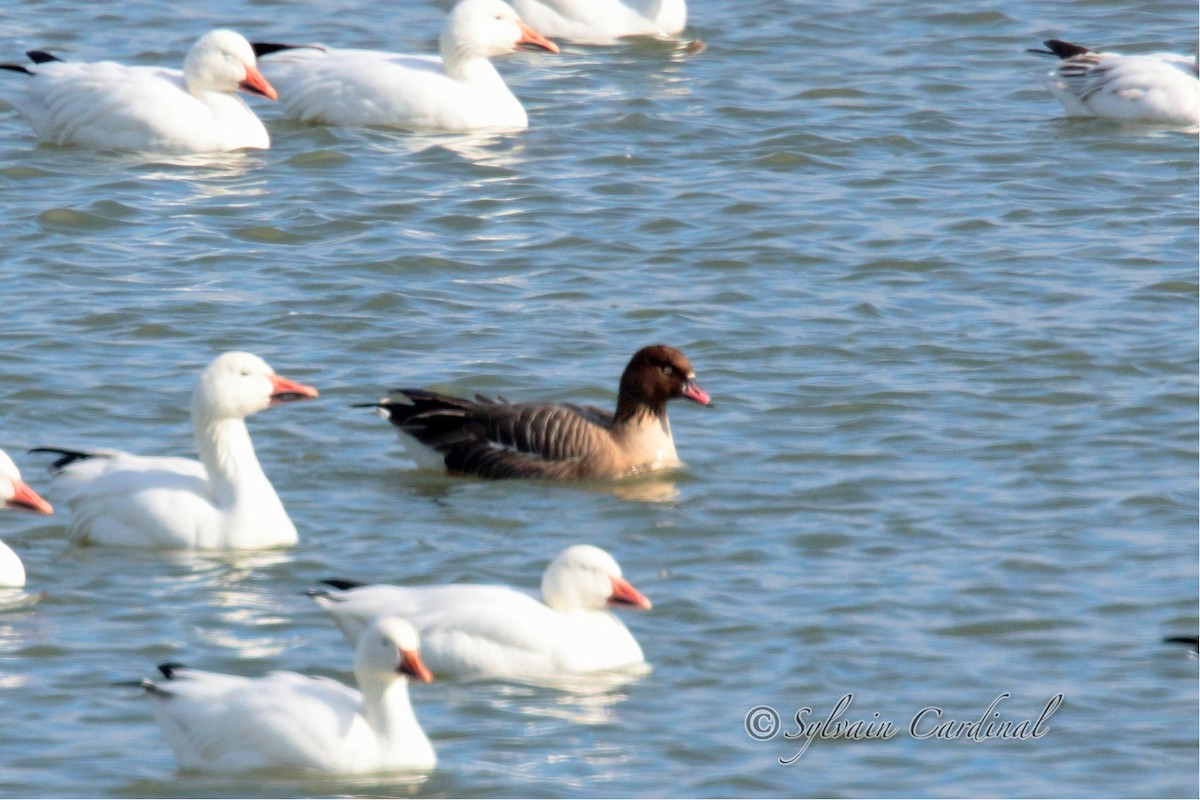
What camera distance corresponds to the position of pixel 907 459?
11.0 metres

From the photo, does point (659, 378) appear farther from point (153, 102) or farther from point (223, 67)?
point (153, 102)

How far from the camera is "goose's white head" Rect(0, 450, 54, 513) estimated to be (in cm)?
959

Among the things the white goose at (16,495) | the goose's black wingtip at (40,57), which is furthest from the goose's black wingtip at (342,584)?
the goose's black wingtip at (40,57)

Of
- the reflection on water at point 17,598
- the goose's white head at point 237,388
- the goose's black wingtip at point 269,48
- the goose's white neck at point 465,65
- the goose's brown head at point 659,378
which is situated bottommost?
the reflection on water at point 17,598

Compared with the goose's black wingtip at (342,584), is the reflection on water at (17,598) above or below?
below

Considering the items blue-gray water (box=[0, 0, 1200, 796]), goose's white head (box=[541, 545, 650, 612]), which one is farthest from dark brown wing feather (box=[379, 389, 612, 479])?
goose's white head (box=[541, 545, 650, 612])

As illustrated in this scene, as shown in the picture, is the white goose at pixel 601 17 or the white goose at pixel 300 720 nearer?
the white goose at pixel 300 720

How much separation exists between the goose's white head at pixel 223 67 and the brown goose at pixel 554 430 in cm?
484

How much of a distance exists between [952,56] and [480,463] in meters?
8.62

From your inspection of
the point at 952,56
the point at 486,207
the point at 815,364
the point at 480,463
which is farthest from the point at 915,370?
the point at 952,56

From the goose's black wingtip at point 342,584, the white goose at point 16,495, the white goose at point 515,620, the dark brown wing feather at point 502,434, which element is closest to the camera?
the white goose at point 515,620

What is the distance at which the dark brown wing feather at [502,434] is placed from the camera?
10859 mm
